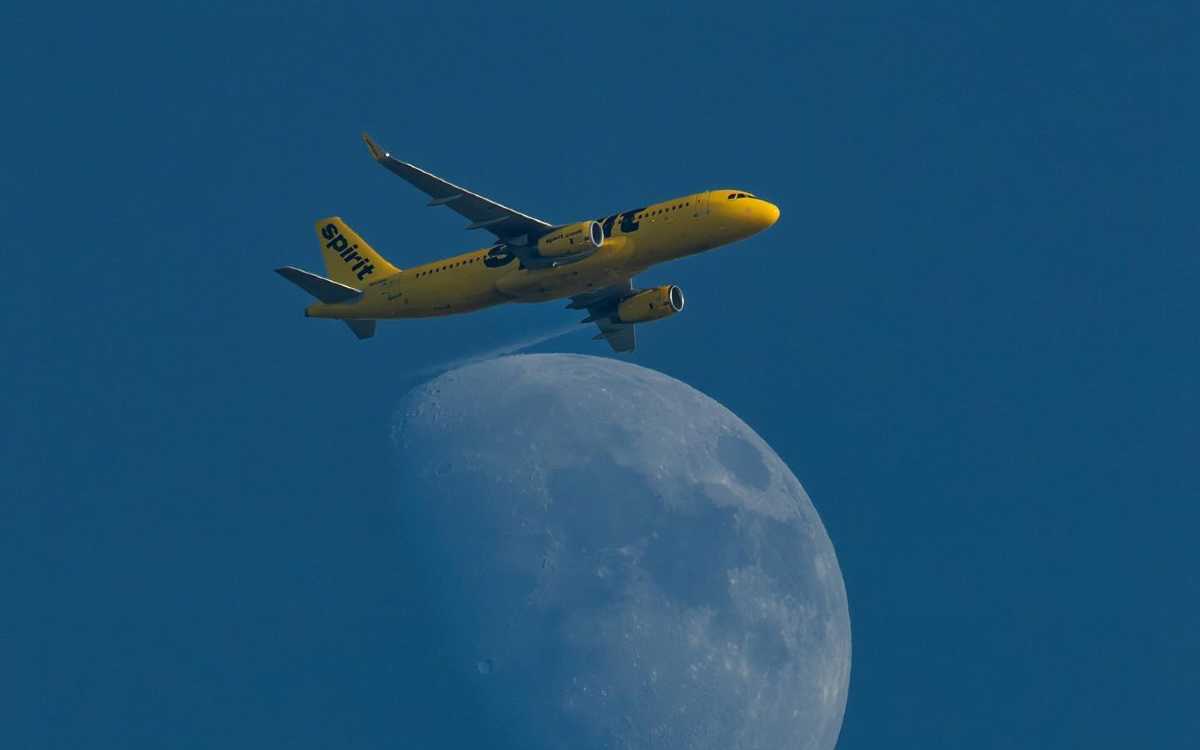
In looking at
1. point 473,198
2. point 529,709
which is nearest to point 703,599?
point 529,709

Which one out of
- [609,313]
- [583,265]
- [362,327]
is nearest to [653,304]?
[609,313]

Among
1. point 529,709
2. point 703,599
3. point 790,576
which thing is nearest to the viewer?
point 529,709

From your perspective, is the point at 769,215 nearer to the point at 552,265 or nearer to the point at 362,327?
the point at 552,265

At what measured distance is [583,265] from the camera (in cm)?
7625

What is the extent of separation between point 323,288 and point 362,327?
2894 mm

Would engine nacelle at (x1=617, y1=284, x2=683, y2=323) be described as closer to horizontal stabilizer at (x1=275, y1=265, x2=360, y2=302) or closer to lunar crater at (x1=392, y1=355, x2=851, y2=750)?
lunar crater at (x1=392, y1=355, x2=851, y2=750)

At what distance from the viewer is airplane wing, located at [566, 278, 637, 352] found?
85812 mm

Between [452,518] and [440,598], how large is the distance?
4322mm

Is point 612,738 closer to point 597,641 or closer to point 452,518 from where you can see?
point 597,641

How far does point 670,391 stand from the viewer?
8306 centimetres

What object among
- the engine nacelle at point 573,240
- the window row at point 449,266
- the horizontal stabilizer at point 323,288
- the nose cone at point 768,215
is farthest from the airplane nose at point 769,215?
the horizontal stabilizer at point 323,288

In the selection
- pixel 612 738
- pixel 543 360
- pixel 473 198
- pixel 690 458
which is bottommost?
pixel 612 738

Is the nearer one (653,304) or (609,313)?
(653,304)

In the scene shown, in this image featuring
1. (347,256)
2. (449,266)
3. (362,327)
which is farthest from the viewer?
(347,256)
